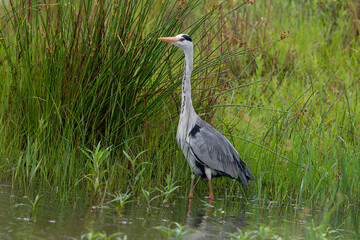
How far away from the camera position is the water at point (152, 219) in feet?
12.3

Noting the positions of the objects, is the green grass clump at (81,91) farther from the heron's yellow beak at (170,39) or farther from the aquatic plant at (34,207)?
the aquatic plant at (34,207)

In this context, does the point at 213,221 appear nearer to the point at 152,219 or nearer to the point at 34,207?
the point at 152,219

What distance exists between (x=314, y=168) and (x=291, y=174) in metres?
0.29

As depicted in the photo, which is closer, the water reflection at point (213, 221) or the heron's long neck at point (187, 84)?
the water reflection at point (213, 221)

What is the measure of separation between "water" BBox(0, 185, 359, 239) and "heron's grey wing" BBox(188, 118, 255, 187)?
298mm

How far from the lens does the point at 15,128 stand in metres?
5.16

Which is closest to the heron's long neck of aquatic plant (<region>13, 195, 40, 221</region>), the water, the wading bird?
the wading bird

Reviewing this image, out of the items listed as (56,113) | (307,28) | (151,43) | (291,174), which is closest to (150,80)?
(151,43)

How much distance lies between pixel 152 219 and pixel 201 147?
1.25 metres

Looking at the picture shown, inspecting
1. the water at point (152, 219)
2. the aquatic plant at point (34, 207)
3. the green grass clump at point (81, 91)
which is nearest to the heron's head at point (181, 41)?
the green grass clump at point (81, 91)

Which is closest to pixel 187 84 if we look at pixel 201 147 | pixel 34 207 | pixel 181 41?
pixel 181 41

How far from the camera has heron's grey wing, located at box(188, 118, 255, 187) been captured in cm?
529

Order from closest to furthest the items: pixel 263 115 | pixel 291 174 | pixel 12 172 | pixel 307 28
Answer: pixel 12 172, pixel 291 174, pixel 263 115, pixel 307 28

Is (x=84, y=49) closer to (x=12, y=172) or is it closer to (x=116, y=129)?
(x=116, y=129)
